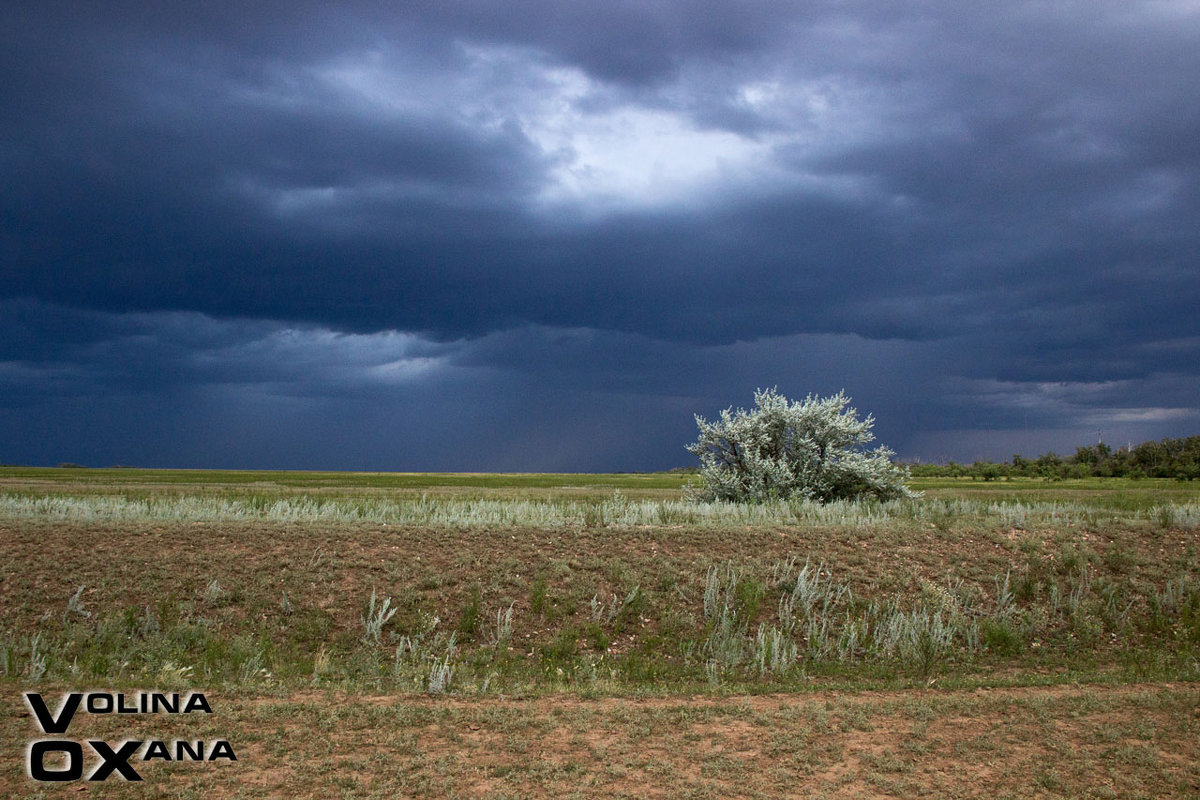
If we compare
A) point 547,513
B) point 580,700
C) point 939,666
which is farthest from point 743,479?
point 580,700

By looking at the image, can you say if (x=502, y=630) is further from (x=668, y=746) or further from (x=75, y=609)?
(x=75, y=609)

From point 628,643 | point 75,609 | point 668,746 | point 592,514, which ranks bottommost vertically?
point 628,643

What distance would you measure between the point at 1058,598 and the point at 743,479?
11.0 metres

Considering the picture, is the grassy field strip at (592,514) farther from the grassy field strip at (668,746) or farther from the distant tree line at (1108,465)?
the distant tree line at (1108,465)

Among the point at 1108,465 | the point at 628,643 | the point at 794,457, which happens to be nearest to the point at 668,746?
the point at 628,643

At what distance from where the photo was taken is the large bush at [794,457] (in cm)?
2433

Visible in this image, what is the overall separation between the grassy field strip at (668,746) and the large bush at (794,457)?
14.2m

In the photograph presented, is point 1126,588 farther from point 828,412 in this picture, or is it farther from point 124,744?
point 124,744

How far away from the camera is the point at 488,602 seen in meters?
13.8

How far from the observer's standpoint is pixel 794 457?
25.4 m

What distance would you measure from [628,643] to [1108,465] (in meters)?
67.7

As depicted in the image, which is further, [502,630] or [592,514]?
[592,514]

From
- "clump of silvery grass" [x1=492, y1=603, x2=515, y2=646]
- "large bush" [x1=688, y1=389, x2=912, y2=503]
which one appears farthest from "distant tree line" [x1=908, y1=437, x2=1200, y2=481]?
"clump of silvery grass" [x1=492, y1=603, x2=515, y2=646]

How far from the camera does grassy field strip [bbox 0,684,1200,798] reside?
23.4ft
